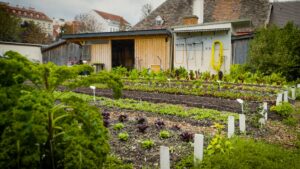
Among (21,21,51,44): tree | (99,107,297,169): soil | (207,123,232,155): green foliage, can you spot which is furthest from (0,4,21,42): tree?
(207,123,232,155): green foliage

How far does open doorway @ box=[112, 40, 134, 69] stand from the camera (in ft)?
71.8

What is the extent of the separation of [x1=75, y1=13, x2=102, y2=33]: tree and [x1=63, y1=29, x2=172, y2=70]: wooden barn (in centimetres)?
2338

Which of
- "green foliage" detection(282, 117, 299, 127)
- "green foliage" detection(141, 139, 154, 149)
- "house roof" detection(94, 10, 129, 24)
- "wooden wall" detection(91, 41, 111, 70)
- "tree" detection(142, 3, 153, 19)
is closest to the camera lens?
"green foliage" detection(141, 139, 154, 149)

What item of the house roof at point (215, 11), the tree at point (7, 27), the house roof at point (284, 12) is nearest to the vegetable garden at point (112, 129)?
the house roof at point (215, 11)

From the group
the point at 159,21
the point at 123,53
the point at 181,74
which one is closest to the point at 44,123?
the point at 181,74

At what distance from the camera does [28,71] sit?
2260 millimetres

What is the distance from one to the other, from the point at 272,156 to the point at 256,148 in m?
0.25

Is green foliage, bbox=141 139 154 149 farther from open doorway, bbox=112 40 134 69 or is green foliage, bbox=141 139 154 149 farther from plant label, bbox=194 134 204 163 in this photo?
open doorway, bbox=112 40 134 69

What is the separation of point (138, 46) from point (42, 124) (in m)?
16.3

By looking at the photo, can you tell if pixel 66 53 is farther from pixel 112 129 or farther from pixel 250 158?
pixel 250 158

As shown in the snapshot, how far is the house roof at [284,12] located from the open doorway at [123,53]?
1270cm

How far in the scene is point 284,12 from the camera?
86.7 ft

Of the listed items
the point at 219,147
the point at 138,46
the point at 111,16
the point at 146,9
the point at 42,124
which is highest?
the point at 111,16

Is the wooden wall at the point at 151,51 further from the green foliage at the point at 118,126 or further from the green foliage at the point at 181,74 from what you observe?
the green foliage at the point at 118,126
